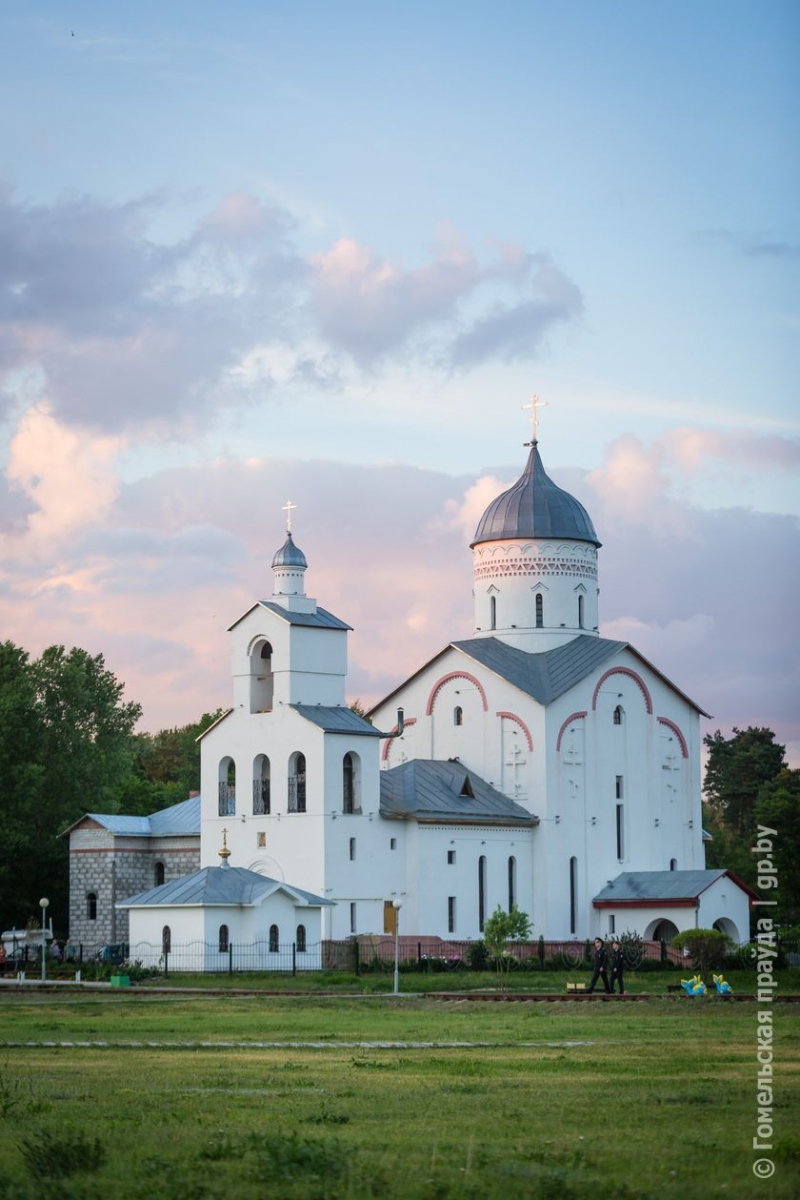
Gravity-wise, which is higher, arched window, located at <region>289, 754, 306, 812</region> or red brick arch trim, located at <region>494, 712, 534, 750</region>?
red brick arch trim, located at <region>494, 712, 534, 750</region>

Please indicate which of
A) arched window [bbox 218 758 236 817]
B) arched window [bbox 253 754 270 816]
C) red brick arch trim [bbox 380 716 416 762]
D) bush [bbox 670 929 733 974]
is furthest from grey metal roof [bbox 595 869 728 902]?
arched window [bbox 218 758 236 817]

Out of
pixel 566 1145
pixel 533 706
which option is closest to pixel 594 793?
pixel 533 706

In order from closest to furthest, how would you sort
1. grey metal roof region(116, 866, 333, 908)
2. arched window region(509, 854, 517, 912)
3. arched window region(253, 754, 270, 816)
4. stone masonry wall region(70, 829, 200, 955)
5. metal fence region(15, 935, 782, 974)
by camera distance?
metal fence region(15, 935, 782, 974) → grey metal roof region(116, 866, 333, 908) → arched window region(253, 754, 270, 816) → arched window region(509, 854, 517, 912) → stone masonry wall region(70, 829, 200, 955)

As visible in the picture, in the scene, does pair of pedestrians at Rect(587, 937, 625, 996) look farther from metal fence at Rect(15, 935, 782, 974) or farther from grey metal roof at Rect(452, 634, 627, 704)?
grey metal roof at Rect(452, 634, 627, 704)

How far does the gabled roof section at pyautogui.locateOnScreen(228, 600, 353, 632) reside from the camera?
48500 mm

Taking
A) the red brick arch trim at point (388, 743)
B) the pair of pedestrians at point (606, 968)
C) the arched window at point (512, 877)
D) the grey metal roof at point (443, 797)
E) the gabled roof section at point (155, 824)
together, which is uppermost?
the red brick arch trim at point (388, 743)

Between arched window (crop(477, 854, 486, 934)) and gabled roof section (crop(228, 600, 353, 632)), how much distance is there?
7850 millimetres

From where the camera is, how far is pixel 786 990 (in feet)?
107

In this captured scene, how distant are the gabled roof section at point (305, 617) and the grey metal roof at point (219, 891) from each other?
7.28 m

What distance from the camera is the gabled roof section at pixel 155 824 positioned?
52.8 meters

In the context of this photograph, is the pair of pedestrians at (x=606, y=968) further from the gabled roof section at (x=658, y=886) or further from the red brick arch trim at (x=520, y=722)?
the red brick arch trim at (x=520, y=722)

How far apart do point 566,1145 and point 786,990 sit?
2279 centimetres

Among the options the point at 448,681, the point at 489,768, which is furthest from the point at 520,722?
the point at 448,681

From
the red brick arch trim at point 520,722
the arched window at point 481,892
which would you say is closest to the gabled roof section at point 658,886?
the arched window at point 481,892
